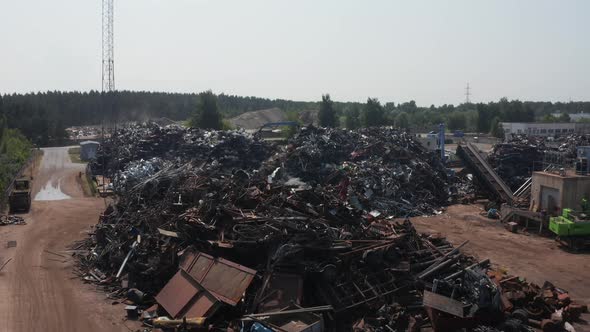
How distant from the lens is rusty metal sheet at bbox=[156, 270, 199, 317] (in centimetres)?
1246

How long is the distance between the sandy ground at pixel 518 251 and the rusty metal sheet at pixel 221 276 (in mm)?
8381

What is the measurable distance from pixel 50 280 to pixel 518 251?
1701 centimetres

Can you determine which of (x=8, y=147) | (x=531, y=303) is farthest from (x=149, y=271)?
(x=8, y=147)

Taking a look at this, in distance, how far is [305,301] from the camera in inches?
480

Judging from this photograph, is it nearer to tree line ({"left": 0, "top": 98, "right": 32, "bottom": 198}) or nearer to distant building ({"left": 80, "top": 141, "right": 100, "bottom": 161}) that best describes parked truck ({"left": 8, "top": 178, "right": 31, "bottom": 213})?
tree line ({"left": 0, "top": 98, "right": 32, "bottom": 198})

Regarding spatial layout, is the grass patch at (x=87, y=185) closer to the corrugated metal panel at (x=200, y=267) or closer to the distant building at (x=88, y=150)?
the distant building at (x=88, y=150)

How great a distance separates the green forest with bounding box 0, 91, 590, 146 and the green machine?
39951 millimetres

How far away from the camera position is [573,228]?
1859 centimetres

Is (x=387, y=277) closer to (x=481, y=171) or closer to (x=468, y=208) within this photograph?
(x=468, y=208)

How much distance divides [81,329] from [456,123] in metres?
98.8

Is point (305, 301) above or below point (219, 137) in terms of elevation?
below

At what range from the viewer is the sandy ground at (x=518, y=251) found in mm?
15789

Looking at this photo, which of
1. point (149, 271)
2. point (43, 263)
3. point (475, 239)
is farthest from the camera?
point (475, 239)

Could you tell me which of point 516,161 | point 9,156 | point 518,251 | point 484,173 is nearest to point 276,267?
point 518,251
